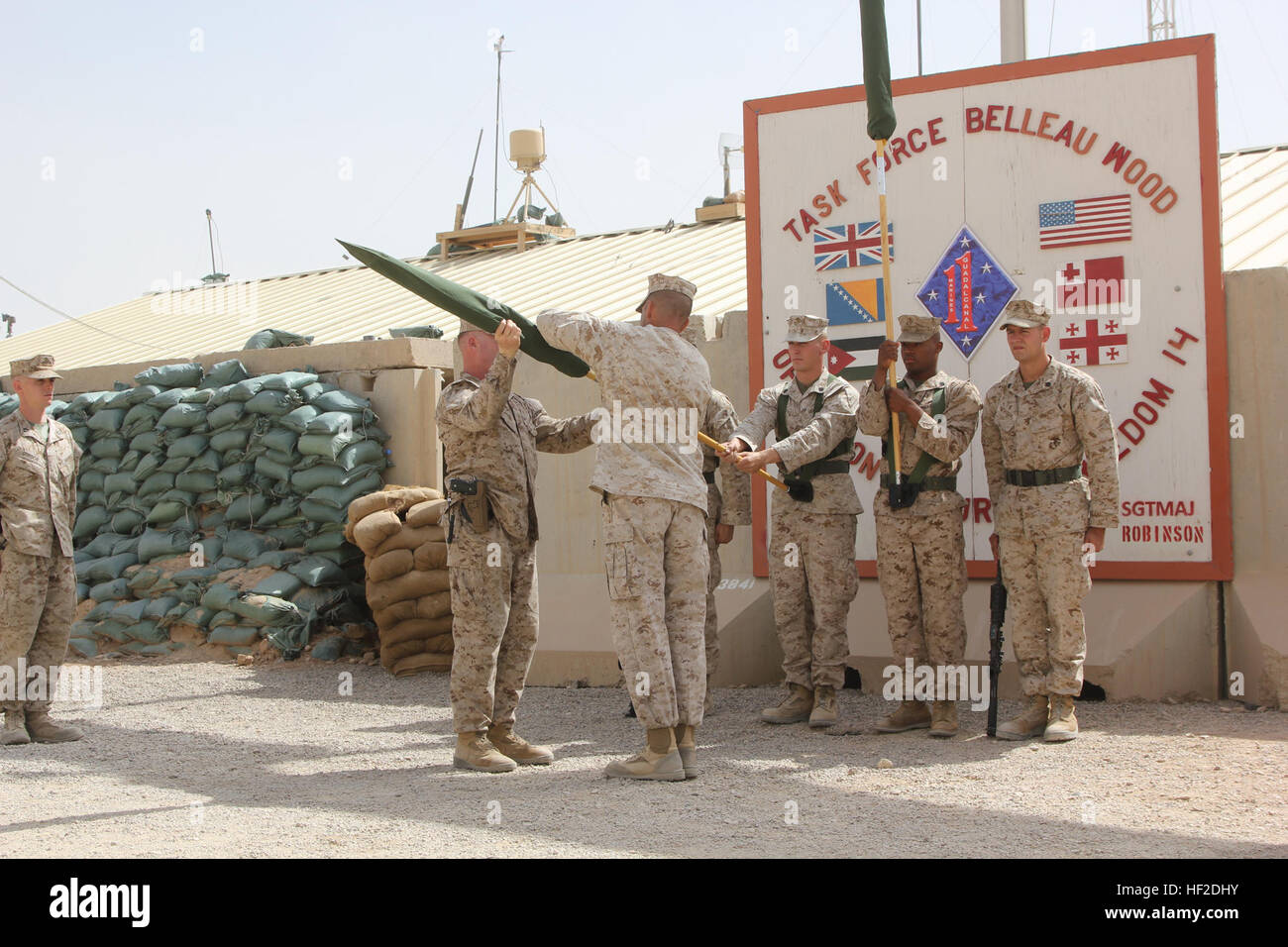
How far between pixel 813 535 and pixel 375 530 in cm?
360

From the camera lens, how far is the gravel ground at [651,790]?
4.08 metres

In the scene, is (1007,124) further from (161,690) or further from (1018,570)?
(161,690)

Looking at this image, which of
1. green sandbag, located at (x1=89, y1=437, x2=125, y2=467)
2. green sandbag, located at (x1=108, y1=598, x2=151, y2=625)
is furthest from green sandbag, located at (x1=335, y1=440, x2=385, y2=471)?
green sandbag, located at (x1=89, y1=437, x2=125, y2=467)

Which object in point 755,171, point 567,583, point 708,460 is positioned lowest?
point 567,583

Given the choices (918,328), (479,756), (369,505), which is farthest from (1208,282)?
(369,505)

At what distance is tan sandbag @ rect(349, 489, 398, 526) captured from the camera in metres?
9.01

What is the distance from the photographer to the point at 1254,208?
8805 mm

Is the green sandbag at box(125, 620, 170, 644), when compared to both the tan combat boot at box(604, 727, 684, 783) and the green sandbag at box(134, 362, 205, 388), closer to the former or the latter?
the green sandbag at box(134, 362, 205, 388)

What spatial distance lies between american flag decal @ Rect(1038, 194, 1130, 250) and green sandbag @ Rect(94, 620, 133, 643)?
7341 mm

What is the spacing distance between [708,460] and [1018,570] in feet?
5.51

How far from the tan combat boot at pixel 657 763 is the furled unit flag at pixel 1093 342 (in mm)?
3234

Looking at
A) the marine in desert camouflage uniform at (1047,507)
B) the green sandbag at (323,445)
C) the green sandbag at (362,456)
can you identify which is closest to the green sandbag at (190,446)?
the green sandbag at (323,445)

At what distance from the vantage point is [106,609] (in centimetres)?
1005
